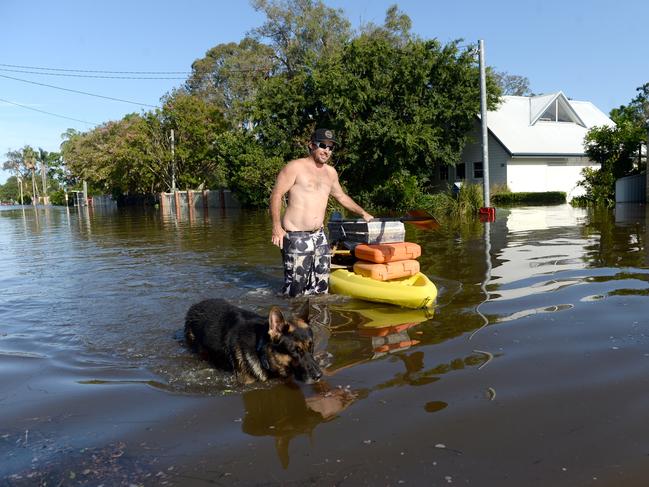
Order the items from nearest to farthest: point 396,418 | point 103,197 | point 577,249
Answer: point 396,418, point 577,249, point 103,197

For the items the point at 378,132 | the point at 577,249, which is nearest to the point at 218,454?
the point at 577,249

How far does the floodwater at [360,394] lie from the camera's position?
2.88 metres

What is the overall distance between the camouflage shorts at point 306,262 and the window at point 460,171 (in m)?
32.3

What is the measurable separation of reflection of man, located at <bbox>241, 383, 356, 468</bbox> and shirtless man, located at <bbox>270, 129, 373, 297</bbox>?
2.97 m

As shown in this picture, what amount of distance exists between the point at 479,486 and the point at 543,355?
2.20m

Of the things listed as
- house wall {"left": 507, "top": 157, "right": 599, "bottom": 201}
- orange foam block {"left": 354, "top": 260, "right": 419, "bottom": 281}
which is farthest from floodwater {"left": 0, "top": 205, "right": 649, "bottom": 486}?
house wall {"left": 507, "top": 157, "right": 599, "bottom": 201}

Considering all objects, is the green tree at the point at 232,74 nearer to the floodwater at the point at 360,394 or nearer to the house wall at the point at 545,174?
the house wall at the point at 545,174

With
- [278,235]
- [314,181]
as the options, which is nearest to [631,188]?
[314,181]

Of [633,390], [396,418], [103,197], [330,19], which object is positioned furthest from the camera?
[103,197]

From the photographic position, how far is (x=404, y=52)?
110 feet

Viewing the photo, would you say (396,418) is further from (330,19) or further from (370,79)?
(330,19)

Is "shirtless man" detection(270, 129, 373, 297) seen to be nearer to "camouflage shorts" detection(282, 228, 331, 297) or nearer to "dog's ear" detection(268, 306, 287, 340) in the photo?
"camouflage shorts" detection(282, 228, 331, 297)

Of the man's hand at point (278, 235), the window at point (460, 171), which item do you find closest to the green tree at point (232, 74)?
the window at point (460, 171)

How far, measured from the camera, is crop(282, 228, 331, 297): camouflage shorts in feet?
23.5
